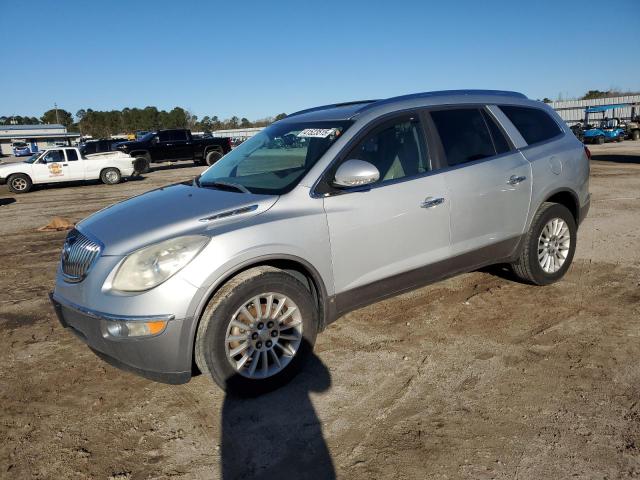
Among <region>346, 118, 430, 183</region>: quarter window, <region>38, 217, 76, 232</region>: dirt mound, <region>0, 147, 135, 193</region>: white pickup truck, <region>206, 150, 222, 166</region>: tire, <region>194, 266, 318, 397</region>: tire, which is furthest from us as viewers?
<region>206, 150, 222, 166</region>: tire

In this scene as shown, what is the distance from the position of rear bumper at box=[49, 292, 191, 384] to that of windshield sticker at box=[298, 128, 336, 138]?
5.88 feet

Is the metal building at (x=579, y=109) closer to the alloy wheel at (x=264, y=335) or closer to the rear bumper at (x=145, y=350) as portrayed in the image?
the alloy wheel at (x=264, y=335)

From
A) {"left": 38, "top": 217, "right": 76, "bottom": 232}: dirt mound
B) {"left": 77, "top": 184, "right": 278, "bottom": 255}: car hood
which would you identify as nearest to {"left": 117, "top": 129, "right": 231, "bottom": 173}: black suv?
{"left": 38, "top": 217, "right": 76, "bottom": 232}: dirt mound

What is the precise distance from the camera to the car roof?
3.99m

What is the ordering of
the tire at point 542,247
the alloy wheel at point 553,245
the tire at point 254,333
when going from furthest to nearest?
the alloy wheel at point 553,245 → the tire at point 542,247 → the tire at point 254,333

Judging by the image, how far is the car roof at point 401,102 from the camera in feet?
13.1

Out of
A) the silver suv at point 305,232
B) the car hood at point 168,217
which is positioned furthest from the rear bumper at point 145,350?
the car hood at point 168,217

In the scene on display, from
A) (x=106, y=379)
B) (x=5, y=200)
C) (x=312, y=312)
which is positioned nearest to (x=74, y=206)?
(x=5, y=200)

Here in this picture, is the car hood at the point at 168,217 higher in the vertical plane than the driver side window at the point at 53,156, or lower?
lower

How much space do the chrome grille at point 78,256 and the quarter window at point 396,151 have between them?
1.87 m

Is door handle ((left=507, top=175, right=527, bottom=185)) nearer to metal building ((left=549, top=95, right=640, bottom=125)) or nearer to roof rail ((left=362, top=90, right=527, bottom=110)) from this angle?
roof rail ((left=362, top=90, right=527, bottom=110))

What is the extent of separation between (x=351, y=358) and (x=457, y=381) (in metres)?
0.79

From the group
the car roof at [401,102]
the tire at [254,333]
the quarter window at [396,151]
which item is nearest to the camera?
the tire at [254,333]

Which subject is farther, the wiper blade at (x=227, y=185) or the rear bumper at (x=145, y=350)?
the wiper blade at (x=227, y=185)
